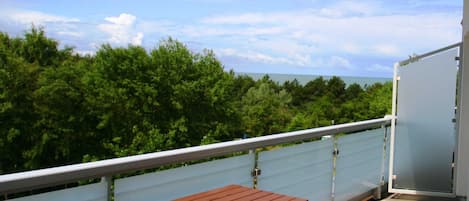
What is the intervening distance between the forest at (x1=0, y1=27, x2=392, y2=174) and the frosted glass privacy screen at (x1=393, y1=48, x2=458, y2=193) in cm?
2496

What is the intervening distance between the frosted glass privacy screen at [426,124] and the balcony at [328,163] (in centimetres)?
1

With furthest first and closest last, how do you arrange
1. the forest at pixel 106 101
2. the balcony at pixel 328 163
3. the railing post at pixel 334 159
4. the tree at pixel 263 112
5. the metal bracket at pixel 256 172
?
the tree at pixel 263 112
the forest at pixel 106 101
the railing post at pixel 334 159
the metal bracket at pixel 256 172
the balcony at pixel 328 163

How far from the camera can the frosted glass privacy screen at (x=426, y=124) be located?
193 inches

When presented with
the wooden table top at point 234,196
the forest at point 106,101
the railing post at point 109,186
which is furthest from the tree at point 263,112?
the railing post at point 109,186

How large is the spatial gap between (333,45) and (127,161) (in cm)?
5502

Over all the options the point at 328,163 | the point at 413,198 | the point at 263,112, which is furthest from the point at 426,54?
the point at 263,112

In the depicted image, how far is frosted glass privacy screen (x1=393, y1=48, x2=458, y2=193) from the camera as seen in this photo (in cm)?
490

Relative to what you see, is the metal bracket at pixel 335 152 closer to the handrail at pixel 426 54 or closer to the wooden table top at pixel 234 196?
the handrail at pixel 426 54

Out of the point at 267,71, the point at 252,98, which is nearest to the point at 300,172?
the point at 252,98

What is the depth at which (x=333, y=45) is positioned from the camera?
181 feet

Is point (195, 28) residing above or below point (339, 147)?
above

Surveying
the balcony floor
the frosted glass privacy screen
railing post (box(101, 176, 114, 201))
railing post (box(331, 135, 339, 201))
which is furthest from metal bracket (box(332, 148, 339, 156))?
railing post (box(101, 176, 114, 201))

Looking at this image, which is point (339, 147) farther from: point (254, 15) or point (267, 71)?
point (267, 71)

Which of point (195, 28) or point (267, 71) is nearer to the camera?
point (195, 28)
